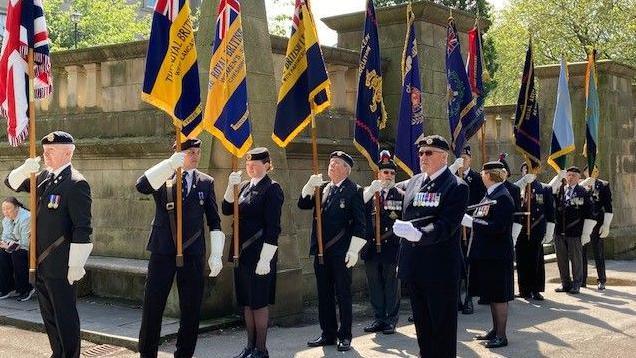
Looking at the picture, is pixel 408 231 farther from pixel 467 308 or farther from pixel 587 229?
pixel 587 229

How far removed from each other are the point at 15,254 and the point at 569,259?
8.16 meters

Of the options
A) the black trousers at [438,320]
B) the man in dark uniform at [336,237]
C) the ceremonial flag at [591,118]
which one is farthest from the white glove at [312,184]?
the ceremonial flag at [591,118]

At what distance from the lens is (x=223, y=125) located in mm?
7590

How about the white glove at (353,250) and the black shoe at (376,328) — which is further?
the black shoe at (376,328)

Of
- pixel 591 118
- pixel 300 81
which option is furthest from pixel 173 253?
pixel 591 118

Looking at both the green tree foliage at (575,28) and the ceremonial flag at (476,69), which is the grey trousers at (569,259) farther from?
the green tree foliage at (575,28)

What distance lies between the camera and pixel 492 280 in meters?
7.92

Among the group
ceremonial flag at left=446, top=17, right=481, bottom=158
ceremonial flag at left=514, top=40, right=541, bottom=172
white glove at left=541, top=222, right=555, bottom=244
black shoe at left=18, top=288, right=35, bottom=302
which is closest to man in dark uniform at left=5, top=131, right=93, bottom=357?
black shoe at left=18, top=288, right=35, bottom=302

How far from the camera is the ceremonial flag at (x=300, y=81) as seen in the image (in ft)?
26.8

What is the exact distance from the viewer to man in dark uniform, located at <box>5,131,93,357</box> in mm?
6066

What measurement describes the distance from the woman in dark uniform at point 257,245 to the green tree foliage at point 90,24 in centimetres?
3199

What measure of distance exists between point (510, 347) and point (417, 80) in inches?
130

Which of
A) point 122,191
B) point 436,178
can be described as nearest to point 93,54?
point 122,191

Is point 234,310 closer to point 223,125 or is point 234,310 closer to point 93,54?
point 223,125
